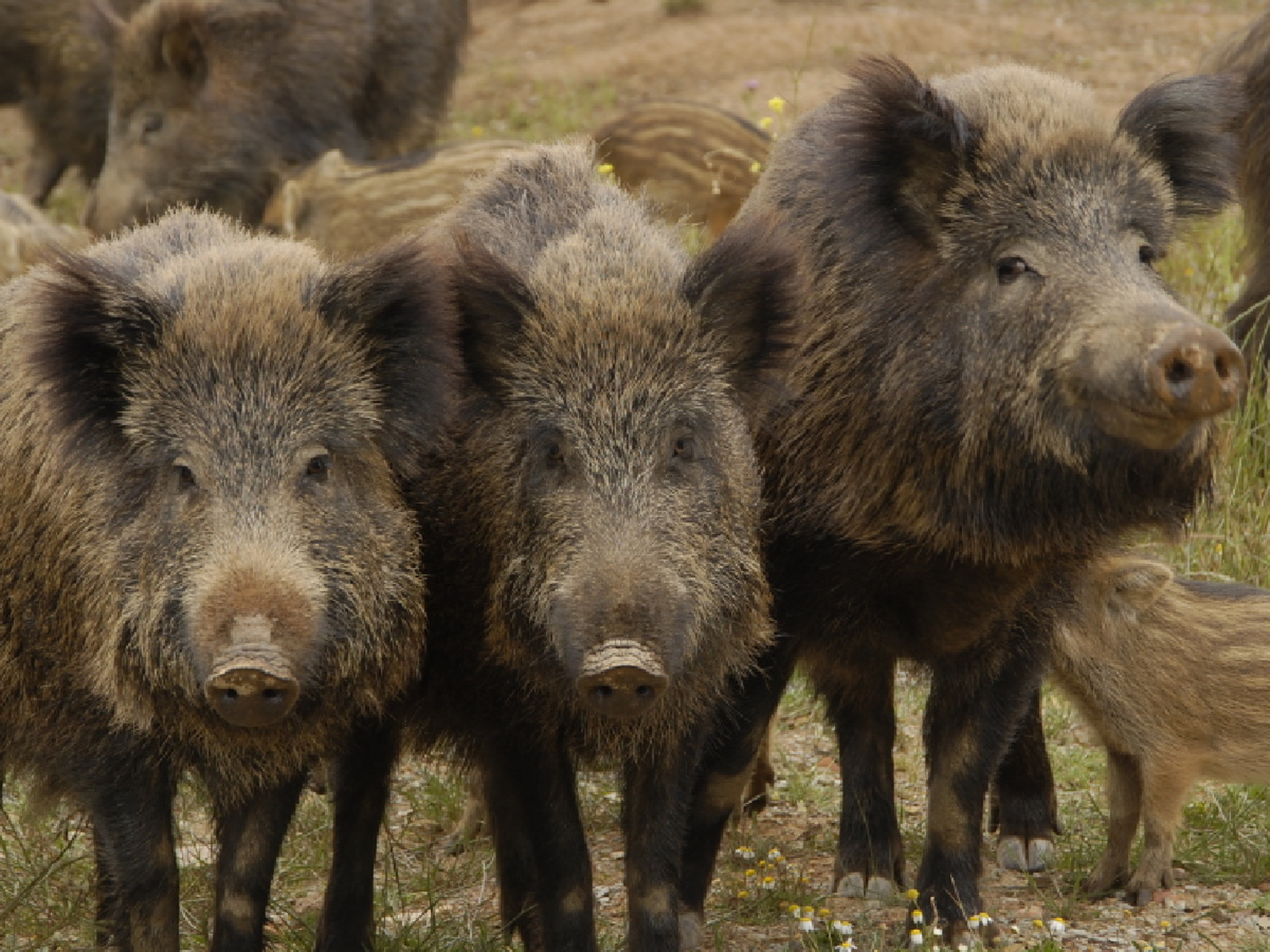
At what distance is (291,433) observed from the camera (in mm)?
3768

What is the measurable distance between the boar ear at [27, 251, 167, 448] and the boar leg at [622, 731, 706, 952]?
1.24 m

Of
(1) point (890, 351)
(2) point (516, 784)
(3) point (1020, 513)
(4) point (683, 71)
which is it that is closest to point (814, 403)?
(1) point (890, 351)

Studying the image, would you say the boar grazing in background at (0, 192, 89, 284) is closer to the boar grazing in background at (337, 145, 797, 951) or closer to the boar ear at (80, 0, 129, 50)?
the boar ear at (80, 0, 129, 50)

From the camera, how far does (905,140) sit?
164 inches

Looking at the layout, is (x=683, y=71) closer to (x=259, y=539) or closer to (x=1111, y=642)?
(x=1111, y=642)

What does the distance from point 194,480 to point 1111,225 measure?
6.17 feet

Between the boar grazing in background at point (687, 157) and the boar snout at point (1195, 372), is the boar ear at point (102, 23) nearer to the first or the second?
the boar grazing in background at point (687, 157)

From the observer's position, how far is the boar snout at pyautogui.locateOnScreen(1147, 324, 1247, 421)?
3.62 metres

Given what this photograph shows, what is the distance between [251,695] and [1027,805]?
2520 mm

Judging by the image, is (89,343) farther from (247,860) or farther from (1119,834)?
(1119,834)

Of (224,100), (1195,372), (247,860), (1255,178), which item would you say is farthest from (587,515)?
(224,100)

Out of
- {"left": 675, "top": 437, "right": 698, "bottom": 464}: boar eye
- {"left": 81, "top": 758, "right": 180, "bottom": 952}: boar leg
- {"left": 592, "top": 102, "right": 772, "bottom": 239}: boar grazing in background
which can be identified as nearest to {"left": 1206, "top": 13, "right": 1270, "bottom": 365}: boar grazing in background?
{"left": 592, "top": 102, "right": 772, "bottom": 239}: boar grazing in background

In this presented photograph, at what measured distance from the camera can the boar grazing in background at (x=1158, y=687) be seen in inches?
196

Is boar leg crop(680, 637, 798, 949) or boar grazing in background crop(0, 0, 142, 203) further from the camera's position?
boar grazing in background crop(0, 0, 142, 203)
